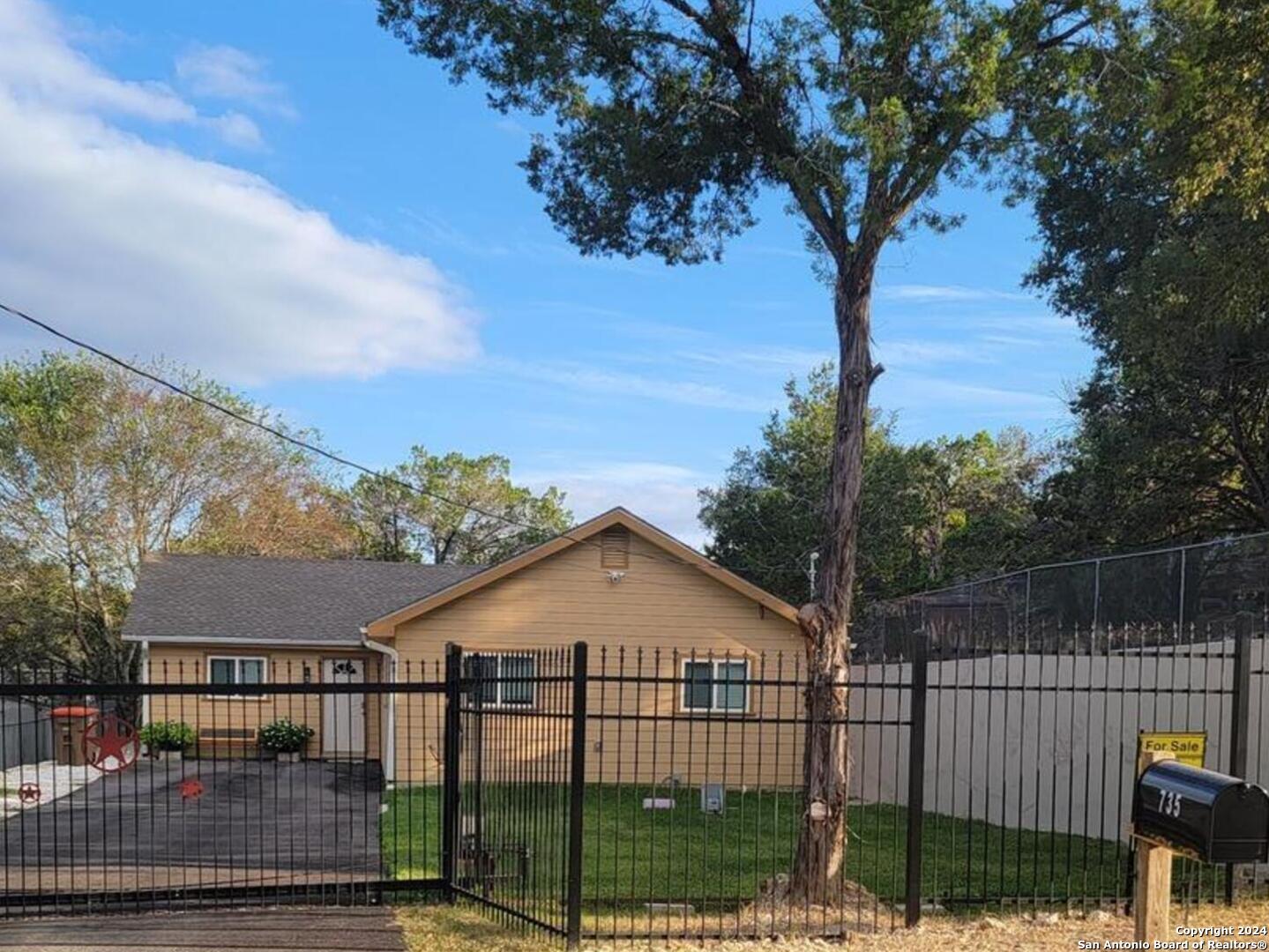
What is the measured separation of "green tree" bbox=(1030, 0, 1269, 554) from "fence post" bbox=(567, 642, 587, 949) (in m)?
5.90

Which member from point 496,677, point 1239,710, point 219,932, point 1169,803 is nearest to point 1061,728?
point 1239,710

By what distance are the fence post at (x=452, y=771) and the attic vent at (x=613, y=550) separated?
10.5 m

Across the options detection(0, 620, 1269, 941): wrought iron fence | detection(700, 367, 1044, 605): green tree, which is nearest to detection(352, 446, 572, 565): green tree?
detection(700, 367, 1044, 605): green tree

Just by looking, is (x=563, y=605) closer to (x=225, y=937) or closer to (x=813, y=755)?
(x=813, y=755)

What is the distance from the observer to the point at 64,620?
30.0 meters

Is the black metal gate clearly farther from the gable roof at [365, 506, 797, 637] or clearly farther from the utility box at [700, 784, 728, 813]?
the gable roof at [365, 506, 797, 637]

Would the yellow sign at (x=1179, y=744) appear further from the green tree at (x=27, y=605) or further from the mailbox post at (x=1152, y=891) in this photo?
the green tree at (x=27, y=605)

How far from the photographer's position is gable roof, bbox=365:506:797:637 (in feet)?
56.9

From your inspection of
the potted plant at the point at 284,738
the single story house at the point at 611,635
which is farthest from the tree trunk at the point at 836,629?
the potted plant at the point at 284,738

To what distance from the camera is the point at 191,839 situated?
11.1 meters

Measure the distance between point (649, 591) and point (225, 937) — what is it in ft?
39.1

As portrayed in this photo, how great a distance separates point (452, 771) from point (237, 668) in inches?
579

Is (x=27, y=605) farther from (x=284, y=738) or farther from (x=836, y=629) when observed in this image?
(x=836, y=629)

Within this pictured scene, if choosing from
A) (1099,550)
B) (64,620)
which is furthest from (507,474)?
(1099,550)
